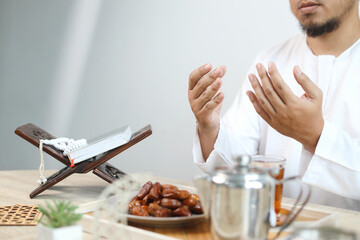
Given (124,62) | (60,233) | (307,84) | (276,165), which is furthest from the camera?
(124,62)

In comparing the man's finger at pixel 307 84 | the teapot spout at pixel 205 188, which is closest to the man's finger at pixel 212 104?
the man's finger at pixel 307 84

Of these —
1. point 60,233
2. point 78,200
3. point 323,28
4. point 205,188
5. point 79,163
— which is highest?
point 323,28

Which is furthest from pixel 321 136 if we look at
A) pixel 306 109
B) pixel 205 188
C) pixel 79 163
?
pixel 79 163

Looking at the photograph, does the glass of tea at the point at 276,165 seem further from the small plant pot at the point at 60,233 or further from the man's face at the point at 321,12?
the man's face at the point at 321,12

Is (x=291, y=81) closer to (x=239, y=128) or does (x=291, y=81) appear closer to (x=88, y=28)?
(x=239, y=128)

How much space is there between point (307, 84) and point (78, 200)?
87cm

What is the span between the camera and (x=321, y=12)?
6.00ft

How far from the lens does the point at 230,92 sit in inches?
115

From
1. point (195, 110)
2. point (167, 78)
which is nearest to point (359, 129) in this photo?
point (195, 110)

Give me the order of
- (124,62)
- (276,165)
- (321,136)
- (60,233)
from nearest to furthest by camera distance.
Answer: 1. (60,233)
2. (276,165)
3. (321,136)
4. (124,62)

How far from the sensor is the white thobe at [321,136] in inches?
59.4

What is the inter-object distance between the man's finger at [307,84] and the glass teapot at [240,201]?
57cm

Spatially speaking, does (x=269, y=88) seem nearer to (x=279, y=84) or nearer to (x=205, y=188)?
(x=279, y=84)

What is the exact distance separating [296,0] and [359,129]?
60cm
